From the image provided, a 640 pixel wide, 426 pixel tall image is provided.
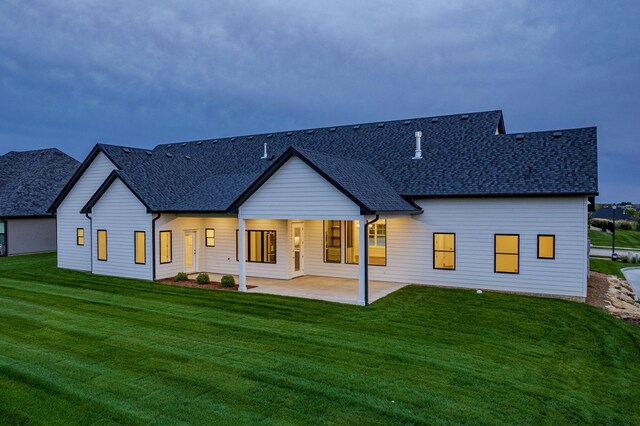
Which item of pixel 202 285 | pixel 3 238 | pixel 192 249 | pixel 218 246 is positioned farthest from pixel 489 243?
pixel 3 238

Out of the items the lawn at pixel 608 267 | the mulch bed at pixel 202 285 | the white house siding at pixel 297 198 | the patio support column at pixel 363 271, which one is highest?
the white house siding at pixel 297 198

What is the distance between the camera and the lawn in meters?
21.9

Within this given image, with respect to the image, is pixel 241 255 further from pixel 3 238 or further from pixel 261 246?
pixel 3 238

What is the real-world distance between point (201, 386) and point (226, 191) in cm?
1369

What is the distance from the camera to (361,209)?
13.5 metres

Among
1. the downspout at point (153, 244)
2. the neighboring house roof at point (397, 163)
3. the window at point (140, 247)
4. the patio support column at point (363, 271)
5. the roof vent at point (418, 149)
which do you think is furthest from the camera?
the roof vent at point (418, 149)

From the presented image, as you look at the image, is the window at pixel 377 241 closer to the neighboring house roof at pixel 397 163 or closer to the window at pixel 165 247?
the neighboring house roof at pixel 397 163

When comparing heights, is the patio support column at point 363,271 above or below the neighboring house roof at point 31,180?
below

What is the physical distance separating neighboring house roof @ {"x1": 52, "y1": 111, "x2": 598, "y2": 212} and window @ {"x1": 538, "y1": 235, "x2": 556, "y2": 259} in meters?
1.63

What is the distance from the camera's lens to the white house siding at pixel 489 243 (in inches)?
570

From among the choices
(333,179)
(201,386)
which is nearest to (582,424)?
(201,386)

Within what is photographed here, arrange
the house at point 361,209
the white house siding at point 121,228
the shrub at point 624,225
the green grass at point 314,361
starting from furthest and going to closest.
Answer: the shrub at point 624,225, the white house siding at point 121,228, the house at point 361,209, the green grass at point 314,361

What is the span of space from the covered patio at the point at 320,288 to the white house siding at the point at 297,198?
9.14 feet

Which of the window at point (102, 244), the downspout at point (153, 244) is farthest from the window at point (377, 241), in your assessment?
the window at point (102, 244)
